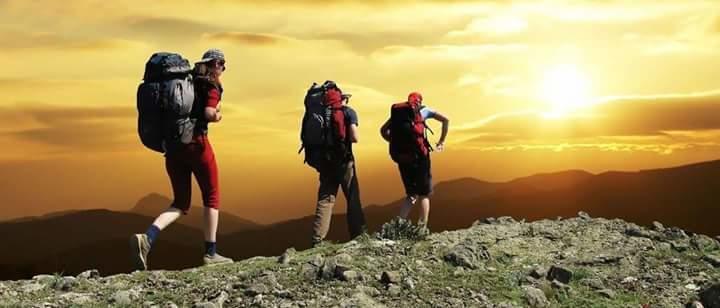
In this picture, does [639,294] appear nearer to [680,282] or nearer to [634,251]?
[680,282]

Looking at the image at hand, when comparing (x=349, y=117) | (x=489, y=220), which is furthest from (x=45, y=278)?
(x=489, y=220)

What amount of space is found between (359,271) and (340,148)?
12.3ft

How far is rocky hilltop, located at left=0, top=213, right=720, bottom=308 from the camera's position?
9.36 m

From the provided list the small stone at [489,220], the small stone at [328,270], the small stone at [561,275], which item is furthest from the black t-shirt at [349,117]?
the small stone at [561,275]

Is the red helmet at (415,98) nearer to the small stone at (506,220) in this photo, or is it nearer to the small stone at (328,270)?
the small stone at (506,220)

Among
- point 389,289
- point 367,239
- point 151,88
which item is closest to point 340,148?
point 367,239

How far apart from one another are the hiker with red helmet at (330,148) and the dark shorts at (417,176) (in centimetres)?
84

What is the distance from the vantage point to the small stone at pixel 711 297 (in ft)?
33.4

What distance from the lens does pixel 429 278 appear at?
9.91 m

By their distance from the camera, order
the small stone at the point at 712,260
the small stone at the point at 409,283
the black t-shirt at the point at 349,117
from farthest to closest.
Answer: the black t-shirt at the point at 349,117 < the small stone at the point at 712,260 < the small stone at the point at 409,283

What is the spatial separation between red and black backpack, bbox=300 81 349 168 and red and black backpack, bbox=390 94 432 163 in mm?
1057

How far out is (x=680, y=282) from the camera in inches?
444

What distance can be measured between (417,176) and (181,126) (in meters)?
4.17

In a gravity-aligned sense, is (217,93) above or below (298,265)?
above
